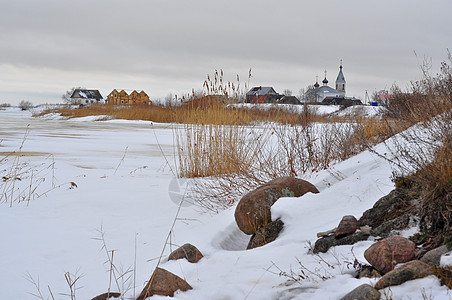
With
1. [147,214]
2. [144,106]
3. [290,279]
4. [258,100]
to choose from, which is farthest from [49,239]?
[144,106]

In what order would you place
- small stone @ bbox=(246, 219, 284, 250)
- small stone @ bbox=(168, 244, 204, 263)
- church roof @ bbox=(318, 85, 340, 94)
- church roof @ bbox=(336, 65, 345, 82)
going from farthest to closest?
church roof @ bbox=(336, 65, 345, 82), church roof @ bbox=(318, 85, 340, 94), small stone @ bbox=(246, 219, 284, 250), small stone @ bbox=(168, 244, 204, 263)

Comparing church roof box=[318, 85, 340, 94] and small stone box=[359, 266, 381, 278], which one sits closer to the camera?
small stone box=[359, 266, 381, 278]

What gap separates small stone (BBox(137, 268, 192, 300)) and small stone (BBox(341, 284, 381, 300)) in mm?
1067

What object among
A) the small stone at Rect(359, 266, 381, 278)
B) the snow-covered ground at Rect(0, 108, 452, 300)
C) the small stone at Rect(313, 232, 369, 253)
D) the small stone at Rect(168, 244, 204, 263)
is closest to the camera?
the small stone at Rect(359, 266, 381, 278)

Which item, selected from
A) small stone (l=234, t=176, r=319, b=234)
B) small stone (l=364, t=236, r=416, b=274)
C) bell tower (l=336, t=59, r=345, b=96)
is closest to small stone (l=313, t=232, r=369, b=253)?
small stone (l=364, t=236, r=416, b=274)

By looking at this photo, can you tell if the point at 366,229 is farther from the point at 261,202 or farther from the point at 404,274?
the point at 261,202

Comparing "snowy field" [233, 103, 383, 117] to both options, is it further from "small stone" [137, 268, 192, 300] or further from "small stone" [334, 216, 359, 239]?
"small stone" [137, 268, 192, 300]

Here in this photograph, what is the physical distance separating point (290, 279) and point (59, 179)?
4954mm

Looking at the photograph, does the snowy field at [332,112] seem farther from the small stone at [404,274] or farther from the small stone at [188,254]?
the small stone at [404,274]

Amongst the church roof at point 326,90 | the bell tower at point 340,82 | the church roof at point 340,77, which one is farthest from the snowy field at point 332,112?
the church roof at point 340,77

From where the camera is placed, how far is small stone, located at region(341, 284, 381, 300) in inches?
73.0

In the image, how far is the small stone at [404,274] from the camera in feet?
6.37

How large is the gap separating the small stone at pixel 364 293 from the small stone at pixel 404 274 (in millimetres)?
103

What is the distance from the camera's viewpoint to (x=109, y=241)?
145 inches
